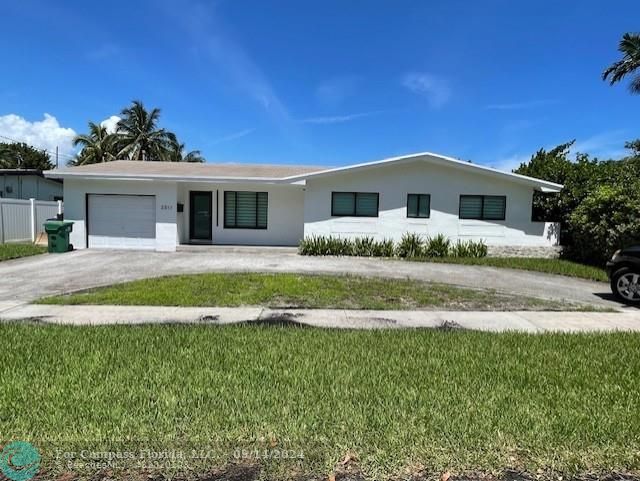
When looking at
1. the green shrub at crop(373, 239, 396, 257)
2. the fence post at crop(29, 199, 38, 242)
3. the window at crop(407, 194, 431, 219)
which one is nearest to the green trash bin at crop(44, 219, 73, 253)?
the fence post at crop(29, 199, 38, 242)

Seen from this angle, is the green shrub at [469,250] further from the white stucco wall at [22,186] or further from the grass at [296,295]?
the white stucco wall at [22,186]

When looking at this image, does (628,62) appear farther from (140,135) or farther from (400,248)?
(140,135)

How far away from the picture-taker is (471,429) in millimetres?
3395

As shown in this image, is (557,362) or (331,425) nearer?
(331,425)

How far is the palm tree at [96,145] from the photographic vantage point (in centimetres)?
3706

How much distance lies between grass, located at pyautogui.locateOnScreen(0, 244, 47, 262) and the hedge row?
30.1 feet

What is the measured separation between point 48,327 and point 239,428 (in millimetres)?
4278

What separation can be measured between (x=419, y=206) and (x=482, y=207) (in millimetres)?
2452

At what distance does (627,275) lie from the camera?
9.30 meters

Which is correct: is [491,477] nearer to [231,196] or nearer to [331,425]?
[331,425]

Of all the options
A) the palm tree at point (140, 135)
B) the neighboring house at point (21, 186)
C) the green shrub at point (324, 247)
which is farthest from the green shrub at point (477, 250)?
the palm tree at point (140, 135)

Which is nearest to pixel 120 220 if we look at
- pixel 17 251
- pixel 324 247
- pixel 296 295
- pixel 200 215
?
pixel 200 215

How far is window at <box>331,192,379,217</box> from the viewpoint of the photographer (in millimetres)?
17094

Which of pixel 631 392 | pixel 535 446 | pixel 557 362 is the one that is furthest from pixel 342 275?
pixel 535 446
